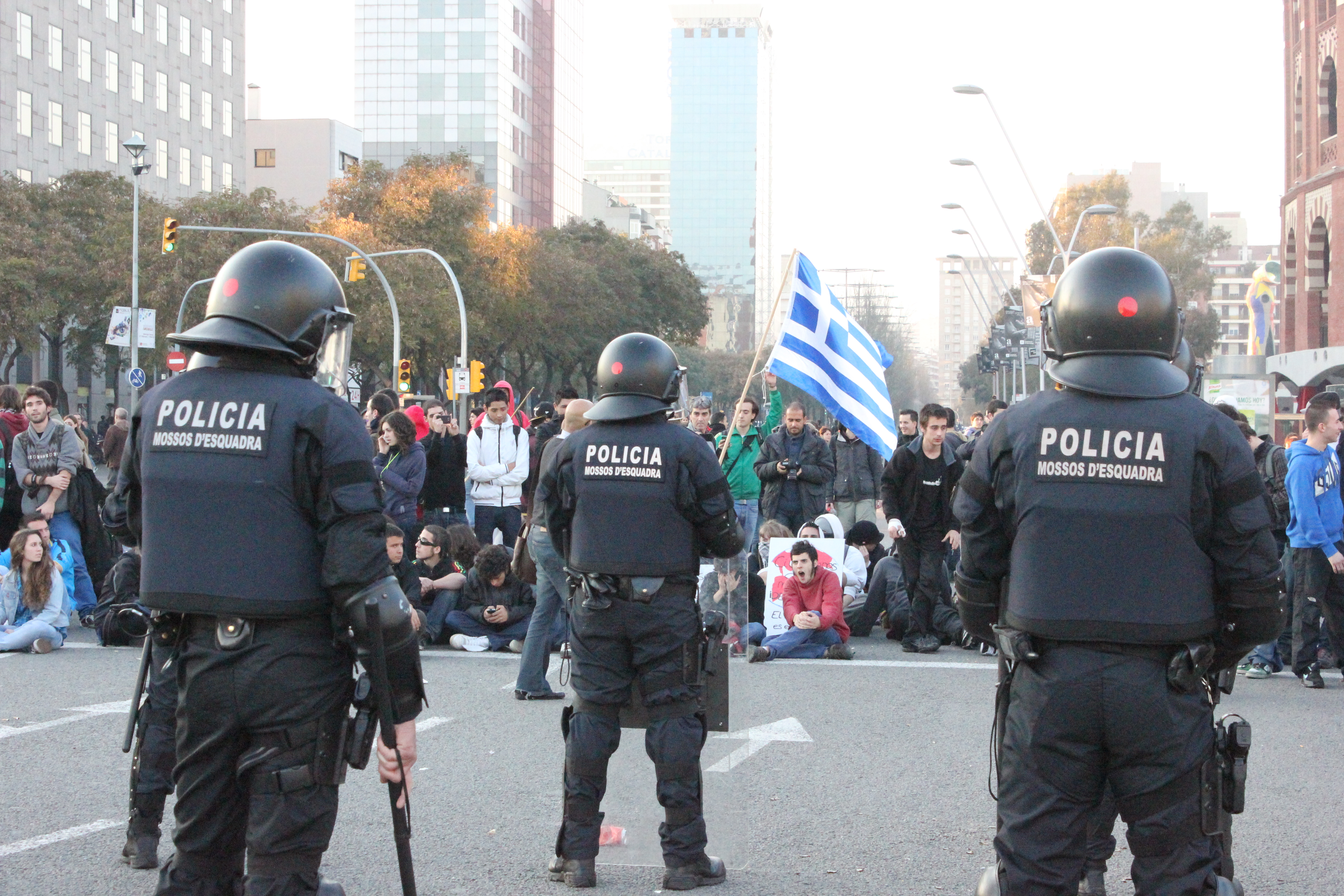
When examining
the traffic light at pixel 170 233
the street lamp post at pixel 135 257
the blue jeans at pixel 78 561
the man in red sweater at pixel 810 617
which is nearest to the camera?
the man in red sweater at pixel 810 617

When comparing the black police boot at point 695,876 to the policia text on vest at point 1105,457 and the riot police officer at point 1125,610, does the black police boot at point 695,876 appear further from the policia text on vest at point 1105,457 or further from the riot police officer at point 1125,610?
the policia text on vest at point 1105,457

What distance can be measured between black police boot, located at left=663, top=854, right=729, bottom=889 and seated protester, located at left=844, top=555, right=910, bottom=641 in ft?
21.1

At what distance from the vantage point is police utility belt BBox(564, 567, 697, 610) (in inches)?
194

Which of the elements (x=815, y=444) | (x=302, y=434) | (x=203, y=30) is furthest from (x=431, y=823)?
(x=203, y=30)

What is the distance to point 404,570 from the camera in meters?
9.73

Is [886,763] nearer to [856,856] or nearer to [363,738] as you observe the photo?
[856,856]

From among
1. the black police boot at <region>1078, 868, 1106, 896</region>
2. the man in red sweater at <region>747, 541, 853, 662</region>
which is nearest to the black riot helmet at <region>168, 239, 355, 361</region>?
the black police boot at <region>1078, 868, 1106, 896</region>

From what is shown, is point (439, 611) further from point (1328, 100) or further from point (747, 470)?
point (1328, 100)

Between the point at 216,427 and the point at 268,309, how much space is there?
1.14 feet

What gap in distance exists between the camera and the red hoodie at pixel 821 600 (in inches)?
415

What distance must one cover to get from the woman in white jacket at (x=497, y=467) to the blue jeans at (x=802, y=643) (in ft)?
10.8

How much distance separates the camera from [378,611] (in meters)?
3.33

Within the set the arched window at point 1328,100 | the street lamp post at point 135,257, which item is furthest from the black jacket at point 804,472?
the arched window at point 1328,100

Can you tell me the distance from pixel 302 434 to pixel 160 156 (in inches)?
2557
